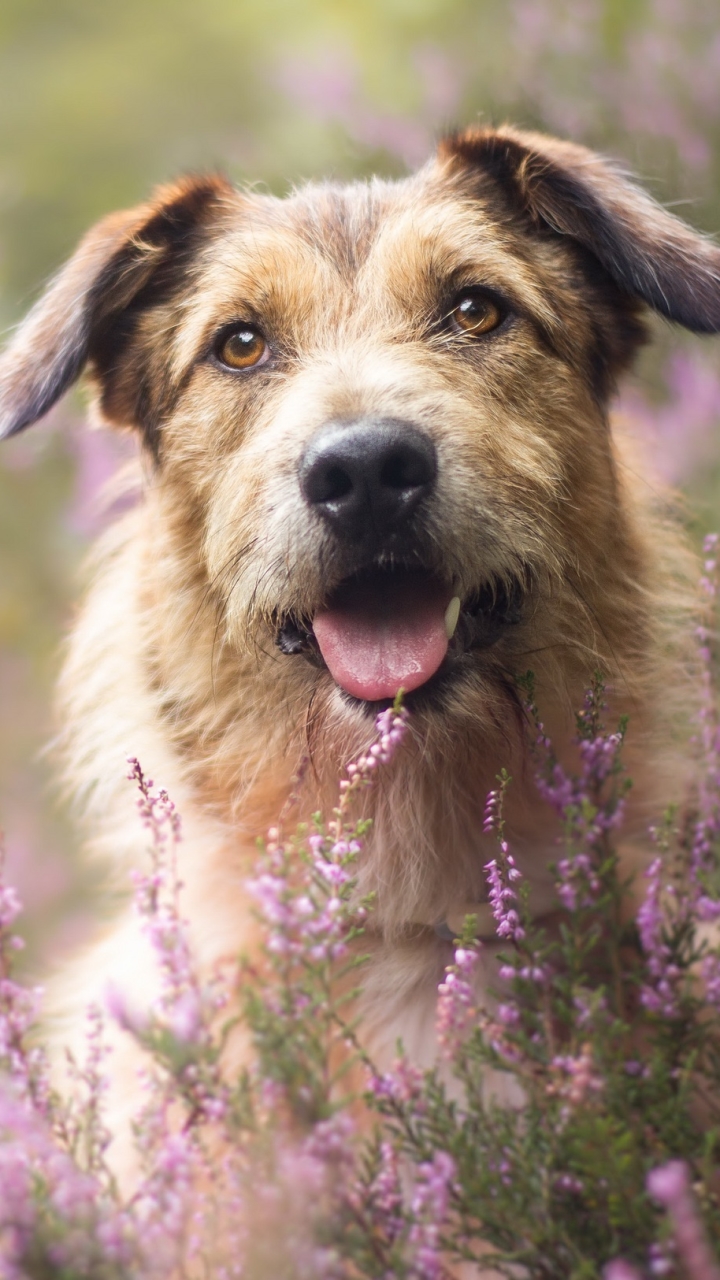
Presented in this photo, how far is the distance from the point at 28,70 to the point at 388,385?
5.56m

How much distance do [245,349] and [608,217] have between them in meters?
0.85

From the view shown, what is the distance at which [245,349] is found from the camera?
257 centimetres

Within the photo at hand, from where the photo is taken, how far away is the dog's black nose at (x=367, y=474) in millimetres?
1951

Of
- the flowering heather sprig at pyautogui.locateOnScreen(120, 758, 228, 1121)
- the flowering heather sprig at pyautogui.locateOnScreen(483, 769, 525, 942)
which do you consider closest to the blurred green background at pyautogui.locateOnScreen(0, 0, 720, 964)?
the flowering heather sprig at pyautogui.locateOnScreen(483, 769, 525, 942)

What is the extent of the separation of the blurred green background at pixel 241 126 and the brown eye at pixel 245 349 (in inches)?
36.5

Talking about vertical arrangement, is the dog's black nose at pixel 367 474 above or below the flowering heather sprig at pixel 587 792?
above

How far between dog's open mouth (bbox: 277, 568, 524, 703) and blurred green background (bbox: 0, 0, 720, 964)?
44.7 inches

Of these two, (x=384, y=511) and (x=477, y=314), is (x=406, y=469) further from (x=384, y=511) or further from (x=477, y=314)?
(x=477, y=314)

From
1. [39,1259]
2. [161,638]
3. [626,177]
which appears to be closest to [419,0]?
[626,177]

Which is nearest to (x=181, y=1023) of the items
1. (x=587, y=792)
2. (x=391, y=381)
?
(x=587, y=792)

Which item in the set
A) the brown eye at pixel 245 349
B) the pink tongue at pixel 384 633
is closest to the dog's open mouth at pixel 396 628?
the pink tongue at pixel 384 633

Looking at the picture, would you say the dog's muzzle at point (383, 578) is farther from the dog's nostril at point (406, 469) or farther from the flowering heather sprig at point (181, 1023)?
the flowering heather sprig at point (181, 1023)

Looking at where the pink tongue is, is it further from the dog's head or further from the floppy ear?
the floppy ear

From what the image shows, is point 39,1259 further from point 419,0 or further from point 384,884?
point 419,0
